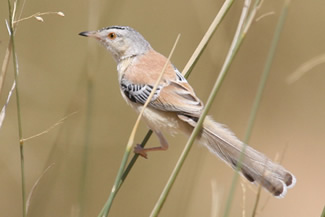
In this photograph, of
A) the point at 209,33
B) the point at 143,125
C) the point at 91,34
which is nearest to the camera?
the point at 209,33

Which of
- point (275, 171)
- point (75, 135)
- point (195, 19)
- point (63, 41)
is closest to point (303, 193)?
point (195, 19)

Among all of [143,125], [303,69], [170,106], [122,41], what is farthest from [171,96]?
[143,125]

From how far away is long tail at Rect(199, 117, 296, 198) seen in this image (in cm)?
225

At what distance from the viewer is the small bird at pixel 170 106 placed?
2.36 m

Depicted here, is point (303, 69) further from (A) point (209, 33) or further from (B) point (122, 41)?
(B) point (122, 41)

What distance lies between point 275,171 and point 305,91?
3.90 m

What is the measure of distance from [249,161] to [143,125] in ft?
9.17

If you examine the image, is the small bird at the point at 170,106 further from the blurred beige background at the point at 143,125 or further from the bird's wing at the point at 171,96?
the blurred beige background at the point at 143,125

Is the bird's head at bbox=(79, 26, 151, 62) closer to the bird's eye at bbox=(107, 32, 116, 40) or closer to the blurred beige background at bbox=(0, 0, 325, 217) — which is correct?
the bird's eye at bbox=(107, 32, 116, 40)

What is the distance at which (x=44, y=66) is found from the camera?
5.07 meters

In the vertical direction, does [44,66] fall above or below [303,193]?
above

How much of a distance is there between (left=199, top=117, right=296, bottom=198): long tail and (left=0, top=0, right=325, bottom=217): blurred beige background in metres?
1.59

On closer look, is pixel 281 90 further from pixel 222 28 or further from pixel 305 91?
pixel 222 28

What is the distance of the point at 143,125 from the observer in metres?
5.12
